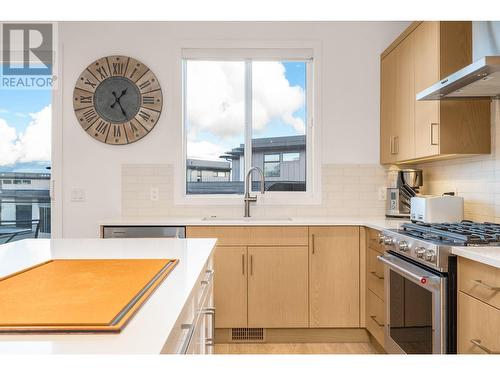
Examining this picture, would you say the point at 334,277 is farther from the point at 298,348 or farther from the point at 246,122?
the point at 246,122

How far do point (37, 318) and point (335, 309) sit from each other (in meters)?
2.52

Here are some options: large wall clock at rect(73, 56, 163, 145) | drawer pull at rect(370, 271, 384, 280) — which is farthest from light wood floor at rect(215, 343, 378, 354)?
large wall clock at rect(73, 56, 163, 145)

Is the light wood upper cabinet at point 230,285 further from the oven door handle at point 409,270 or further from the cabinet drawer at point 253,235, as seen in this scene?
the oven door handle at point 409,270

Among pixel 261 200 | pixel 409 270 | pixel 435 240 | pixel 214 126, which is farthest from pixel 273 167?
pixel 435 240

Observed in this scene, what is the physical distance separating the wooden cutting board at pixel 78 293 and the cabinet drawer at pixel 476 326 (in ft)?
3.97

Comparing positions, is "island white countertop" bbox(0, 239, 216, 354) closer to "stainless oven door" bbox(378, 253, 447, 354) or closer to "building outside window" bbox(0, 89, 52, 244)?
"stainless oven door" bbox(378, 253, 447, 354)

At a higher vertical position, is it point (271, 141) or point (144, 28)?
point (144, 28)

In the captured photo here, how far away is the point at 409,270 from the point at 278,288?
113 cm

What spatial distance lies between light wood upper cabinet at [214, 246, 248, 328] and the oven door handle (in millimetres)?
1019

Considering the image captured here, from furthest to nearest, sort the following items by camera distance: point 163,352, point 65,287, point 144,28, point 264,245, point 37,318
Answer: point 144,28, point 264,245, point 65,287, point 37,318, point 163,352

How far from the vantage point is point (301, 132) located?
3.64 meters

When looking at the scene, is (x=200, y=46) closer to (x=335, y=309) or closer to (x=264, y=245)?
(x=264, y=245)

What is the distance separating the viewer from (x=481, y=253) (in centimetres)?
158
